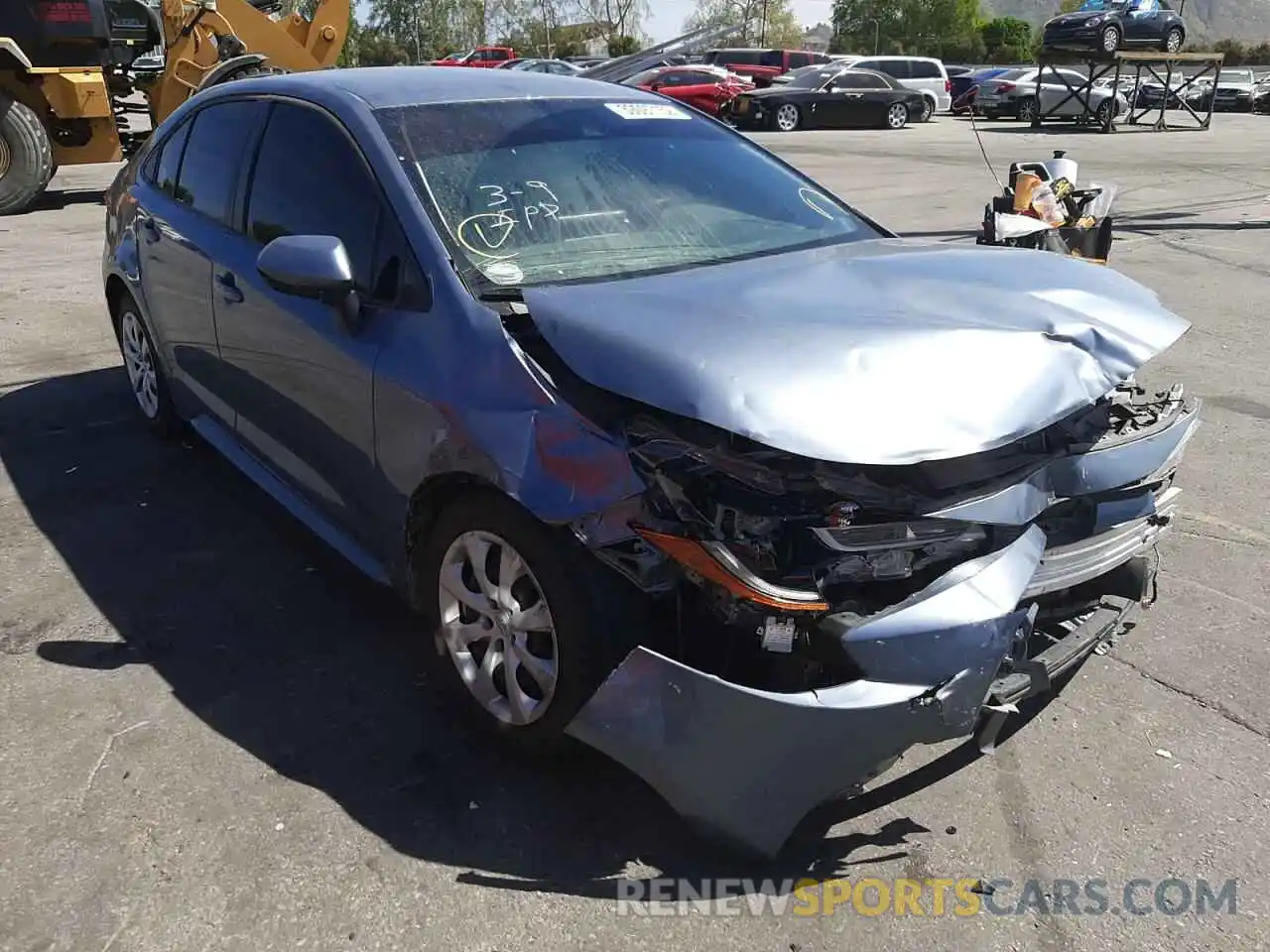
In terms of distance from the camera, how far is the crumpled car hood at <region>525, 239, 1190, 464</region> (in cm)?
231

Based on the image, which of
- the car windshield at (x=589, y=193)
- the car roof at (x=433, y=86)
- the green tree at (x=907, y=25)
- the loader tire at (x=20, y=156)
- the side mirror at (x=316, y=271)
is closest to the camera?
the side mirror at (x=316, y=271)

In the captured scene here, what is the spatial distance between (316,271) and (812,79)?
26386 millimetres

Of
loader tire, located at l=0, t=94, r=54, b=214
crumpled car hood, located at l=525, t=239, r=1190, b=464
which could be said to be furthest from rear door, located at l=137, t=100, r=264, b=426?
loader tire, located at l=0, t=94, r=54, b=214

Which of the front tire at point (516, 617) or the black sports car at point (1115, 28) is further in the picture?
the black sports car at point (1115, 28)

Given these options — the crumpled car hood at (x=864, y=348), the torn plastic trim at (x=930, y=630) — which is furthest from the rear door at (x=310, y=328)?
the torn plastic trim at (x=930, y=630)

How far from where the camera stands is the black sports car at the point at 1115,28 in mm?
25141

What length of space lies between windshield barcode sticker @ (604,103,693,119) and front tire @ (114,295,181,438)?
2514 millimetres

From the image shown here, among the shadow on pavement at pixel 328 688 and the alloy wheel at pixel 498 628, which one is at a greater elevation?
the alloy wheel at pixel 498 628

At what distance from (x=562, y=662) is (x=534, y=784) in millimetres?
460

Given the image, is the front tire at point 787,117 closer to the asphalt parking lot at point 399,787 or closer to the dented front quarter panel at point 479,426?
the asphalt parking lot at point 399,787

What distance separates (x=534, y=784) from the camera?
2.88 meters

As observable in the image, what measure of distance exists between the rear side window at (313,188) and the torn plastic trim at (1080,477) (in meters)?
1.86

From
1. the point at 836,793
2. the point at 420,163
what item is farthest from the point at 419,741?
the point at 420,163

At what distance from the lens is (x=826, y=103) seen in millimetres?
26859
